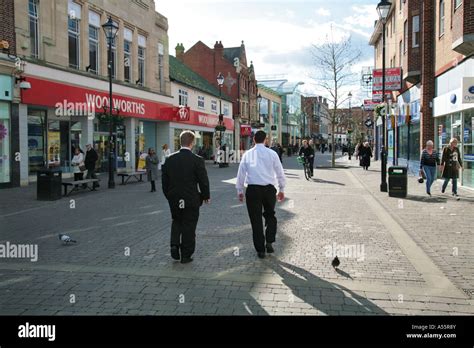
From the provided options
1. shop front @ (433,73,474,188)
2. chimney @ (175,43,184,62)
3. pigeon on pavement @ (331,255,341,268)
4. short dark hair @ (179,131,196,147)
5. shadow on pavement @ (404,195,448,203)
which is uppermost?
chimney @ (175,43,184,62)

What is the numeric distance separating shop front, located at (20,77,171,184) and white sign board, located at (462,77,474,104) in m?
12.8

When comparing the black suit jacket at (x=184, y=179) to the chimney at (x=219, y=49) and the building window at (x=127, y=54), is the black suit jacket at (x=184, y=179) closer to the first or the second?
the building window at (x=127, y=54)

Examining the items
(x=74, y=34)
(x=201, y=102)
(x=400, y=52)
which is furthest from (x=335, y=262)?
(x=201, y=102)

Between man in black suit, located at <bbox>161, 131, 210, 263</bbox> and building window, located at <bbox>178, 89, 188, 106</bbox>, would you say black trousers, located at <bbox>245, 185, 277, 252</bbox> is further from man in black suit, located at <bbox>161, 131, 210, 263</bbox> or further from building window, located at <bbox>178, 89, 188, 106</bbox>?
building window, located at <bbox>178, 89, 188, 106</bbox>

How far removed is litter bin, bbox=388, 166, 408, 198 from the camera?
13211mm

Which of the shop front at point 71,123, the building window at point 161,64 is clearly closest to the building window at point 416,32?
the shop front at point 71,123

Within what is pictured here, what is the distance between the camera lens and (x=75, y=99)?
66.2ft

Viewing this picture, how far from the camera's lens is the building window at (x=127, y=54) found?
2592cm

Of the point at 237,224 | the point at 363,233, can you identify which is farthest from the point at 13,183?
the point at 363,233

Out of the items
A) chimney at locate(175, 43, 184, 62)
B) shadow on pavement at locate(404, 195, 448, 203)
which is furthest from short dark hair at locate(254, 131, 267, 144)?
chimney at locate(175, 43, 184, 62)

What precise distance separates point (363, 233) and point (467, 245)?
178 cm

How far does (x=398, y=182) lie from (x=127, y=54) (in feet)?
62.5

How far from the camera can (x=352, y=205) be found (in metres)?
11.9
